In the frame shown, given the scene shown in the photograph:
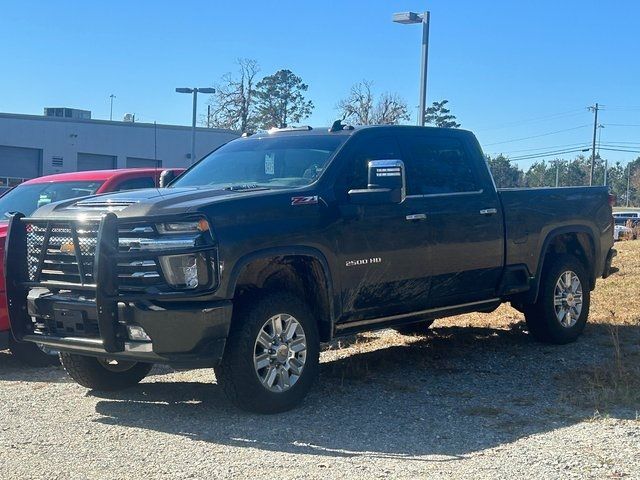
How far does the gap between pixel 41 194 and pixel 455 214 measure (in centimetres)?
487

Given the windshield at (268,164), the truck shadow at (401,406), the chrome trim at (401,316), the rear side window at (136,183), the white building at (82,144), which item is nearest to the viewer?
the truck shadow at (401,406)

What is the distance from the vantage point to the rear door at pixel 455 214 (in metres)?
7.58

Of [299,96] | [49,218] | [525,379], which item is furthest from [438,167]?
[299,96]

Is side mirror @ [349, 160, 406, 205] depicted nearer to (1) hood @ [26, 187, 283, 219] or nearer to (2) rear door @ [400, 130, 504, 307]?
(2) rear door @ [400, 130, 504, 307]

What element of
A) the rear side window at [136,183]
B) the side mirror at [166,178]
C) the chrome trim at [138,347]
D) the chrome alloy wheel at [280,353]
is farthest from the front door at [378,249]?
the rear side window at [136,183]

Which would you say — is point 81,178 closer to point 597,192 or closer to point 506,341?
point 506,341

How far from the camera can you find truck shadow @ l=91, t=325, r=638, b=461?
5.77m

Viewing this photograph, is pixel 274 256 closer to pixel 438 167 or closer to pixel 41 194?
pixel 438 167

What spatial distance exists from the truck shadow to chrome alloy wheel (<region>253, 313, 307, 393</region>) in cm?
26

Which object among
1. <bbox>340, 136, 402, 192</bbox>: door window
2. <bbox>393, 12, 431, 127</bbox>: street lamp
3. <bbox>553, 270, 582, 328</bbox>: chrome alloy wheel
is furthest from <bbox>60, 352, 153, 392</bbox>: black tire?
<bbox>393, 12, 431, 127</bbox>: street lamp

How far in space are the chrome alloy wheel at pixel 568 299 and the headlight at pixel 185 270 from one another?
434cm

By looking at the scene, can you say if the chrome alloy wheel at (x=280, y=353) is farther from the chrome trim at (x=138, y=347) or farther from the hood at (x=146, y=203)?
the hood at (x=146, y=203)

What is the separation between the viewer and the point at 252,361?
20.2 ft

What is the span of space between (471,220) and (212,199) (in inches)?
107
